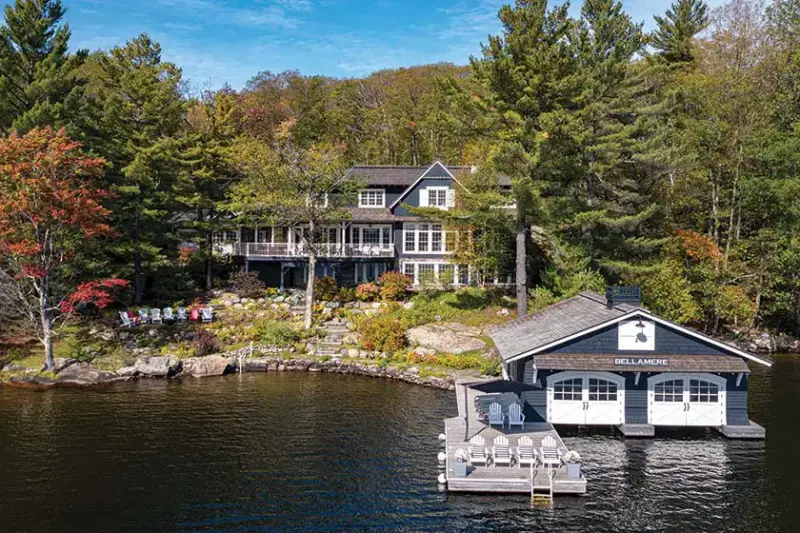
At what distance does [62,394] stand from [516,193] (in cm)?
2594

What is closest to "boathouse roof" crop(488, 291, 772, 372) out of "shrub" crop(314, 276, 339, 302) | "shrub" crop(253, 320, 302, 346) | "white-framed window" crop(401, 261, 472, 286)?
"shrub" crop(253, 320, 302, 346)

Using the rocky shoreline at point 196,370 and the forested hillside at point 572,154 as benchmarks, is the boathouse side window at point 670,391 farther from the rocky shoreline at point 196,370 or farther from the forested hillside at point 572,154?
the forested hillside at point 572,154

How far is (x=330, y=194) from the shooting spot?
142 feet

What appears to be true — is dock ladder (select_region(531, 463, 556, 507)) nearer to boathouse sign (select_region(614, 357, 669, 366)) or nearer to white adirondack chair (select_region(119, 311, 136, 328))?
boathouse sign (select_region(614, 357, 669, 366))

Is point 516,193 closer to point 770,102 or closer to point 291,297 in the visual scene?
point 291,297

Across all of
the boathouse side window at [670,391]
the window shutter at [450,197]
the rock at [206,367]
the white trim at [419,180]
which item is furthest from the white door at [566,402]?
the window shutter at [450,197]

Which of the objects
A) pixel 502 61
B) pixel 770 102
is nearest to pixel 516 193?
pixel 502 61

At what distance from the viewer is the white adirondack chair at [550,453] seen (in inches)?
731

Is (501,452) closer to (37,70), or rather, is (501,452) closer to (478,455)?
(478,455)

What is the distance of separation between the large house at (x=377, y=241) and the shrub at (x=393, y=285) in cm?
242

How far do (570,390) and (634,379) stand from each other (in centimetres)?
246

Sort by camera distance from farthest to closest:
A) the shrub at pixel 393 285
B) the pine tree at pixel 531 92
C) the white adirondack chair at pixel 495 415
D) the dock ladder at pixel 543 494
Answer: the shrub at pixel 393 285
the pine tree at pixel 531 92
the white adirondack chair at pixel 495 415
the dock ladder at pixel 543 494

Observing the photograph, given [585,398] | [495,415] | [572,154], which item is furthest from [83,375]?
[572,154]

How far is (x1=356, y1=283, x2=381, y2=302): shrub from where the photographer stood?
4391 centimetres
